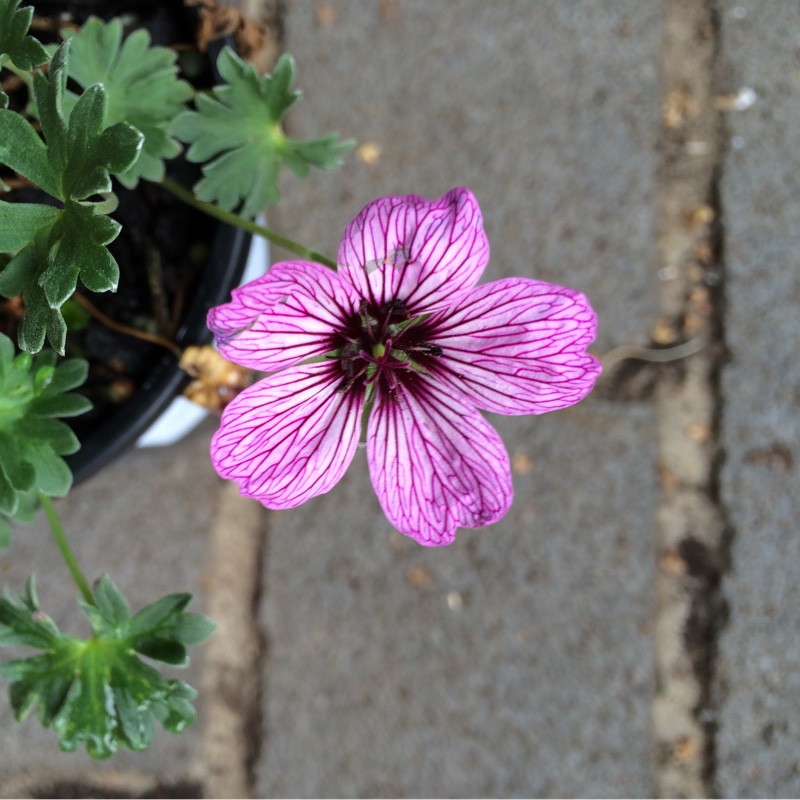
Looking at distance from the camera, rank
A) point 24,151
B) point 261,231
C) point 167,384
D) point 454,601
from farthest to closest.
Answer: point 454,601 < point 167,384 < point 261,231 < point 24,151

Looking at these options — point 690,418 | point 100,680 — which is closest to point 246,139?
point 100,680

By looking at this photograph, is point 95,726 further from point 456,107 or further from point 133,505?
point 456,107

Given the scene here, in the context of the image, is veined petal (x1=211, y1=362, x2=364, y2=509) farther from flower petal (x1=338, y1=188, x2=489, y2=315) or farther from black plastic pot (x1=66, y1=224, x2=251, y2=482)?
black plastic pot (x1=66, y1=224, x2=251, y2=482)

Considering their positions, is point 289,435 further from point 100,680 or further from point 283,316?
point 100,680

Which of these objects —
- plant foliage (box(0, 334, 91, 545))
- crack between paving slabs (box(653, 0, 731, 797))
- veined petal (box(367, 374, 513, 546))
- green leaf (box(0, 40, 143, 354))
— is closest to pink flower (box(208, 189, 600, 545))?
veined petal (box(367, 374, 513, 546))

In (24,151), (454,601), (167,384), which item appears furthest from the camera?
(454,601)

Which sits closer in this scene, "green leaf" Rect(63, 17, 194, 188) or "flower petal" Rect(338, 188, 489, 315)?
"flower petal" Rect(338, 188, 489, 315)
